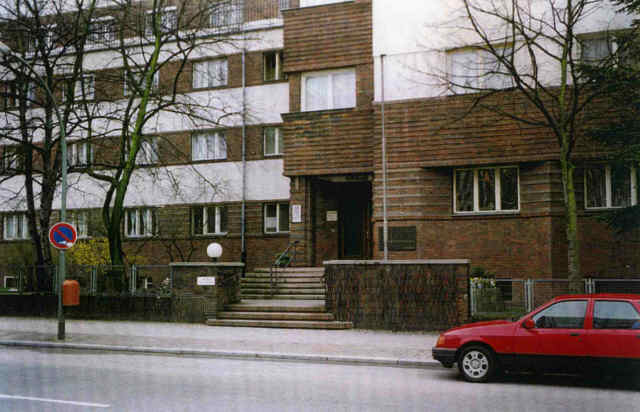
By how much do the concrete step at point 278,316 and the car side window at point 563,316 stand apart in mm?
7897

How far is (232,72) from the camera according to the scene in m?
29.3

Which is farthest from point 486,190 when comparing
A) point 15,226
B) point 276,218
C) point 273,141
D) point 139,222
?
point 15,226

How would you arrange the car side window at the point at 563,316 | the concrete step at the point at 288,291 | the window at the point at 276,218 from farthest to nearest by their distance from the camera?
the window at the point at 276,218 < the concrete step at the point at 288,291 < the car side window at the point at 563,316

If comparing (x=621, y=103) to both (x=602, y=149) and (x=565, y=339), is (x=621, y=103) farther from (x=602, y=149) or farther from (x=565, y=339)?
(x=565, y=339)

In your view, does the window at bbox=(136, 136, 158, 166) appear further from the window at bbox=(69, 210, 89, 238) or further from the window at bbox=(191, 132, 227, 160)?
the window at bbox=(69, 210, 89, 238)

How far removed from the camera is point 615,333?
1016cm

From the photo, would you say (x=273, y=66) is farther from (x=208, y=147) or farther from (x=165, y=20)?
(x=165, y=20)

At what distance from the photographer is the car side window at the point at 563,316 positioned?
10523 mm

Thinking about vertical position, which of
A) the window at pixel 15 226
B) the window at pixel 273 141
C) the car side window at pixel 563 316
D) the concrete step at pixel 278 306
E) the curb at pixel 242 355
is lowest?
the curb at pixel 242 355

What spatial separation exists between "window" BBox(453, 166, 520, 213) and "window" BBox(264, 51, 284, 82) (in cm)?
1030

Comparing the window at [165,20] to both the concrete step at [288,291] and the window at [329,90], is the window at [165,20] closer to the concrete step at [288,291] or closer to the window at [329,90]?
the window at [329,90]

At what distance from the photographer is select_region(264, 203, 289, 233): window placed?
1109 inches

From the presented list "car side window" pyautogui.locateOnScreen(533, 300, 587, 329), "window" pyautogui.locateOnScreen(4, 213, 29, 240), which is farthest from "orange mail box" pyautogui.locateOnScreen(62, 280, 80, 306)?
"window" pyautogui.locateOnScreen(4, 213, 29, 240)

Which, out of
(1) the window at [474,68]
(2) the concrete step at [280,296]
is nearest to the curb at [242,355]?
(2) the concrete step at [280,296]
